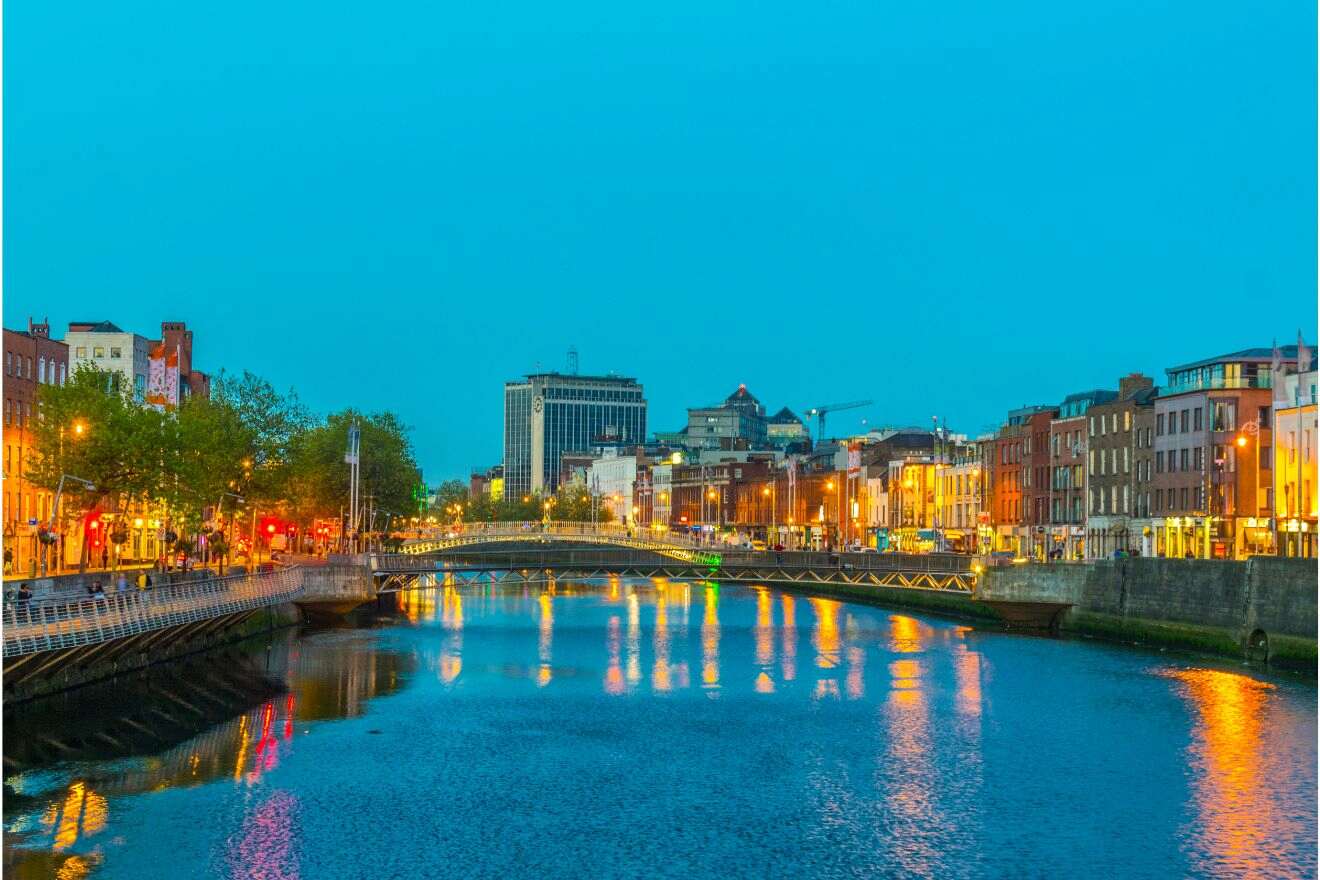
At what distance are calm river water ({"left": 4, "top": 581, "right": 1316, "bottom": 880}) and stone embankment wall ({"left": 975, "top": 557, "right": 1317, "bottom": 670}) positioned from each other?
2252 mm

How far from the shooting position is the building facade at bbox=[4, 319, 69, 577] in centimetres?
8906

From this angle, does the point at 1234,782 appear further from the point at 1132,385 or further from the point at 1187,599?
the point at 1132,385

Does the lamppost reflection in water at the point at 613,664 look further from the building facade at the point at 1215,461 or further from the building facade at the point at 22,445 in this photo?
the building facade at the point at 1215,461

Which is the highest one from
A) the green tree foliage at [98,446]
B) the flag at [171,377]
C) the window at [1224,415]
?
the flag at [171,377]

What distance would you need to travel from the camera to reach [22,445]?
9344 centimetres

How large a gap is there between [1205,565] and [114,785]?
156ft

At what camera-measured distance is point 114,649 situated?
54.2m

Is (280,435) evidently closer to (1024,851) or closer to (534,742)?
(534,742)

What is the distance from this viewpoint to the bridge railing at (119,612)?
44.0 metres

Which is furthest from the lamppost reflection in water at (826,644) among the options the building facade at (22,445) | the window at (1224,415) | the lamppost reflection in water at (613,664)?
the building facade at (22,445)

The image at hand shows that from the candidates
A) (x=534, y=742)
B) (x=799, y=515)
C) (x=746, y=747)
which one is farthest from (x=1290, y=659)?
(x=799, y=515)

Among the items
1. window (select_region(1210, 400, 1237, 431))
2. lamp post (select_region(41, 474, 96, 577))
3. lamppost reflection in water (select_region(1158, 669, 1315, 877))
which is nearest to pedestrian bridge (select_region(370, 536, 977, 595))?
window (select_region(1210, 400, 1237, 431))

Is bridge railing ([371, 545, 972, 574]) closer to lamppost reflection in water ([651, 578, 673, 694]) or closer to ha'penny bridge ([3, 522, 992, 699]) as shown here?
ha'penny bridge ([3, 522, 992, 699])

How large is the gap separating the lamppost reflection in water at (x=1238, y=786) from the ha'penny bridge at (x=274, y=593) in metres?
28.7
